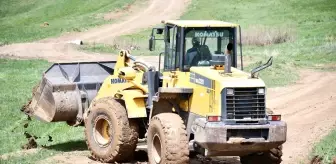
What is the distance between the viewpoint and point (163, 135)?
590 inches

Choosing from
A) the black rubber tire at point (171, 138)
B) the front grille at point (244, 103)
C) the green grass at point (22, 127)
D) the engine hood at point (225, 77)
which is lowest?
the green grass at point (22, 127)

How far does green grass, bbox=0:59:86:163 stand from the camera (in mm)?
20234

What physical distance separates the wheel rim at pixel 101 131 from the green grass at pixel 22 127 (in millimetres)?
1496

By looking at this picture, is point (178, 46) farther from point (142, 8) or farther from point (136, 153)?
point (142, 8)

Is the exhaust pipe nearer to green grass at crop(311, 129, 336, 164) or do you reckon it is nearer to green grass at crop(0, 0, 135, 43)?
green grass at crop(311, 129, 336, 164)

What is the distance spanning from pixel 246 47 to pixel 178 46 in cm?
2724

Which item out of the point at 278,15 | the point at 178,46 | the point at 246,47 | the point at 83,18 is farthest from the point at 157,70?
the point at 83,18

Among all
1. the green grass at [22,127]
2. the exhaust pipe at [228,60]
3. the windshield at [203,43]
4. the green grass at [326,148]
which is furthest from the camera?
the green grass at [22,127]

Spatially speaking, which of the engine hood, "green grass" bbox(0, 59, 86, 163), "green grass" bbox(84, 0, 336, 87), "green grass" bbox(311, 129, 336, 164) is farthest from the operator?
"green grass" bbox(84, 0, 336, 87)

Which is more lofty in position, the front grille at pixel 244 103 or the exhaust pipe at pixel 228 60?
Answer: the exhaust pipe at pixel 228 60

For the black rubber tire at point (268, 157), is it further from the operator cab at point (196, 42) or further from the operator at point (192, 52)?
the operator at point (192, 52)

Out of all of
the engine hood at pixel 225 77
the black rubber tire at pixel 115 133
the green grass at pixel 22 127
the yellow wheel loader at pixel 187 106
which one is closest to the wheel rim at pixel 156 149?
the yellow wheel loader at pixel 187 106

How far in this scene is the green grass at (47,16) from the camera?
182 feet

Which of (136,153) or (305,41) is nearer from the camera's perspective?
(136,153)
